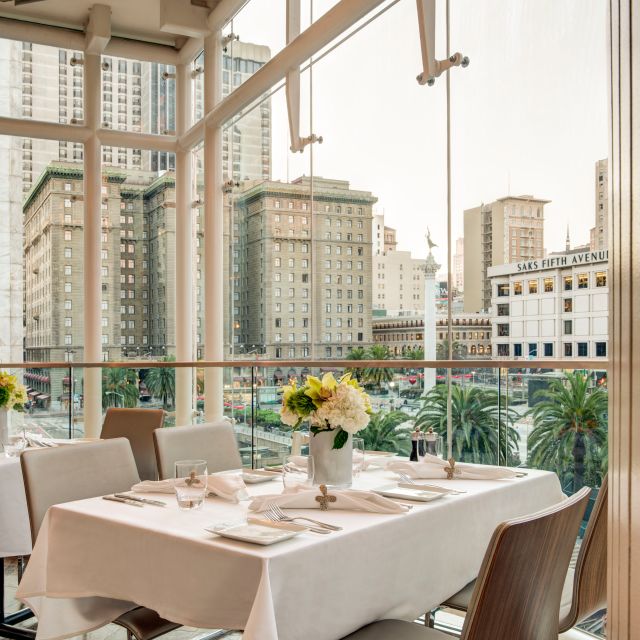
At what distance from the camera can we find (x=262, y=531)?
5.85ft

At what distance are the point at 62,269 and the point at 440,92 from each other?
13.2 ft

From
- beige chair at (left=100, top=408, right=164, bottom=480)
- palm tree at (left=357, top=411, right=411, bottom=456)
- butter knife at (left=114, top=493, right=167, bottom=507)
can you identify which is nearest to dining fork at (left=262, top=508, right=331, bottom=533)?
butter knife at (left=114, top=493, right=167, bottom=507)

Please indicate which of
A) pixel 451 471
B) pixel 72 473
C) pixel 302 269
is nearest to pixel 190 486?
pixel 72 473

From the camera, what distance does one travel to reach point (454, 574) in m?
2.17

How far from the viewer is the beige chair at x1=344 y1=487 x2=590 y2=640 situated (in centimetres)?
145

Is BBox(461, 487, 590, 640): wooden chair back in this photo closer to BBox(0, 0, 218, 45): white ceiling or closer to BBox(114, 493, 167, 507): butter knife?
BBox(114, 493, 167, 507): butter knife

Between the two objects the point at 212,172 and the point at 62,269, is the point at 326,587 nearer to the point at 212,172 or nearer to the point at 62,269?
the point at 212,172

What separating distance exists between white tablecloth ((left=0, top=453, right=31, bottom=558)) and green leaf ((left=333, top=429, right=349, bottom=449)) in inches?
60.1

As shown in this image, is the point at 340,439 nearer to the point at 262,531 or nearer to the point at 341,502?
the point at 341,502

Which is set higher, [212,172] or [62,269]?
[212,172]

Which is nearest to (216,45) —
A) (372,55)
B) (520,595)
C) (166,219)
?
(166,219)

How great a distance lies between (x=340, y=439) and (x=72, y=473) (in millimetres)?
979

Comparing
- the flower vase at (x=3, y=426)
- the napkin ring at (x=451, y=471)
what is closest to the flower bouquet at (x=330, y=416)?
the napkin ring at (x=451, y=471)

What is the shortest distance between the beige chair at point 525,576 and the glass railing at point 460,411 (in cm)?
85
